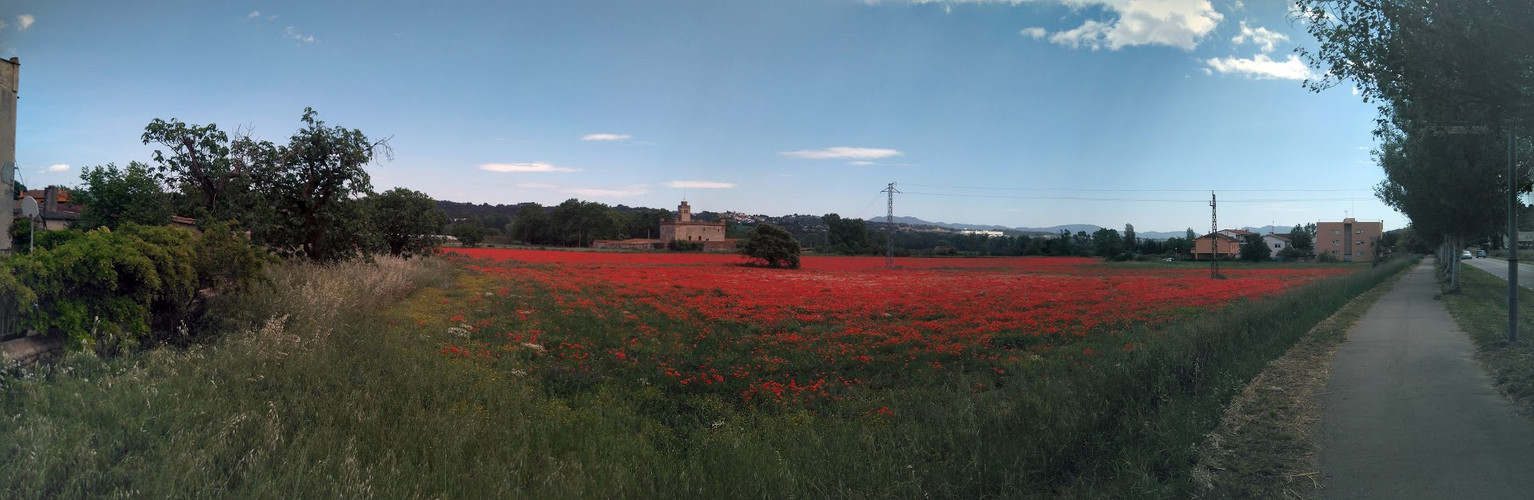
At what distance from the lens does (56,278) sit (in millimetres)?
5770

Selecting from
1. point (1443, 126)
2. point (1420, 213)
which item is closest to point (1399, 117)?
point (1443, 126)

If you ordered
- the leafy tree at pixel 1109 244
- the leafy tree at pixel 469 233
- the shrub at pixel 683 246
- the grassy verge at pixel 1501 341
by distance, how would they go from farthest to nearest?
the shrub at pixel 683 246
the leafy tree at pixel 1109 244
the leafy tree at pixel 469 233
the grassy verge at pixel 1501 341

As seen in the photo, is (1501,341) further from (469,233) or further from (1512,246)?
(469,233)

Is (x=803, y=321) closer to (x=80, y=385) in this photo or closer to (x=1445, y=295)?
(x=80, y=385)

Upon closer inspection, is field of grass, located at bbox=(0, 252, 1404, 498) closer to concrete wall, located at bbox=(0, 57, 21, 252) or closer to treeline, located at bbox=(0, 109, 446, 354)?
treeline, located at bbox=(0, 109, 446, 354)

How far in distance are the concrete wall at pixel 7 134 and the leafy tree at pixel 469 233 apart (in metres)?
35.0

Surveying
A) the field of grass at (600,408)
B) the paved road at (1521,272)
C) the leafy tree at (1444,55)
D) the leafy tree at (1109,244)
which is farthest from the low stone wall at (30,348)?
the leafy tree at (1109,244)

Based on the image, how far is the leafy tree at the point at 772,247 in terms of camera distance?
143ft

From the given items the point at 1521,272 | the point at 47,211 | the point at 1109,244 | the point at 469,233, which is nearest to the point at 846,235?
the point at 1109,244

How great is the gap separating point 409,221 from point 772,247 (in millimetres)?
22497

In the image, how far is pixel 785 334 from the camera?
43.8ft

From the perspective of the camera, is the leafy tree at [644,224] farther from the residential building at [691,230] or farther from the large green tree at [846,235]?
the large green tree at [846,235]

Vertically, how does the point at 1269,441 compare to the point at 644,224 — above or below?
below

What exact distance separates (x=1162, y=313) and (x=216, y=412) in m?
18.3
